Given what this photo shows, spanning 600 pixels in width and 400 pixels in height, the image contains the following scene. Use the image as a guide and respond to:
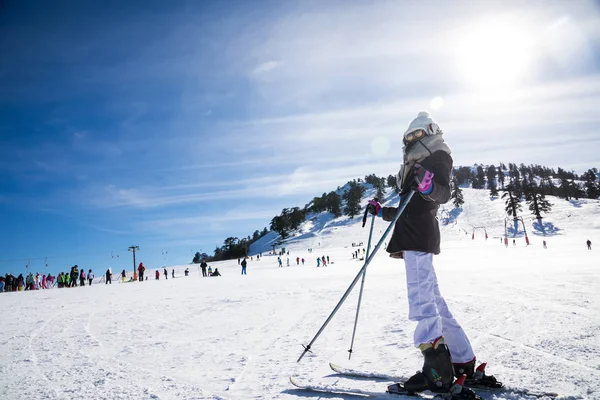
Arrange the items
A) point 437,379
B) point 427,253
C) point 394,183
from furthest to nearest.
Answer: point 394,183 < point 427,253 < point 437,379

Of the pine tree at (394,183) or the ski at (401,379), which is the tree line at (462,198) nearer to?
the pine tree at (394,183)

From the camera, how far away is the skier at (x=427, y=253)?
2439mm

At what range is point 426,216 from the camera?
2.73 meters

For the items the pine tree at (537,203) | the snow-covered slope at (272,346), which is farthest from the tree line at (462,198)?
the snow-covered slope at (272,346)

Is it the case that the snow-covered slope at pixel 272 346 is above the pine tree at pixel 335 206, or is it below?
below

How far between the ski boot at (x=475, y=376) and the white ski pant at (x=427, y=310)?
0.04 metres

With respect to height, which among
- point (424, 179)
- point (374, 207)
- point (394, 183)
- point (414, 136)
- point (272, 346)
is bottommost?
point (272, 346)

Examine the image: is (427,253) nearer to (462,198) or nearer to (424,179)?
(424,179)

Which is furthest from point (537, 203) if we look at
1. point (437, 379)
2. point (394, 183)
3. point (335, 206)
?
point (437, 379)

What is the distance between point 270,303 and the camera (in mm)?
7879

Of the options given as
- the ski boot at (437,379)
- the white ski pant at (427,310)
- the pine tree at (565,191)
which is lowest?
the ski boot at (437,379)

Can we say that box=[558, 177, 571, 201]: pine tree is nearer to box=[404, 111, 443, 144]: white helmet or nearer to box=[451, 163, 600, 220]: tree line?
box=[451, 163, 600, 220]: tree line

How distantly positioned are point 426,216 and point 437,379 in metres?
1.18

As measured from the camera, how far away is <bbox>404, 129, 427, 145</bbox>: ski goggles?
112 inches
